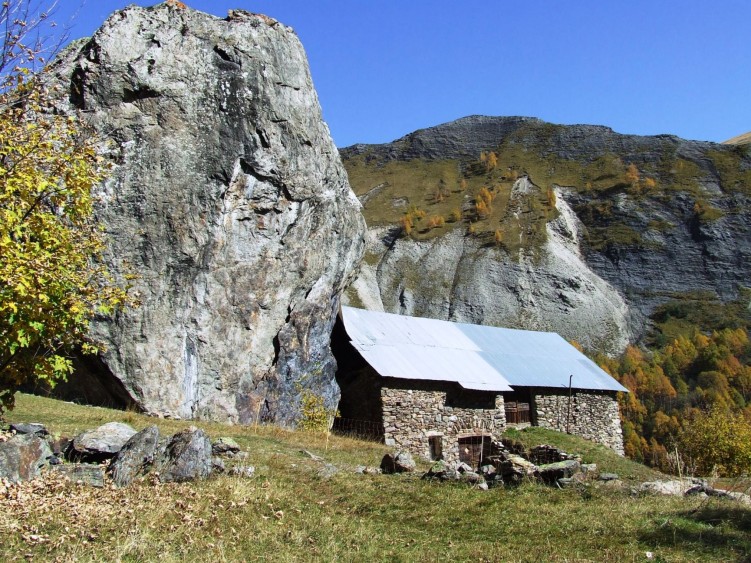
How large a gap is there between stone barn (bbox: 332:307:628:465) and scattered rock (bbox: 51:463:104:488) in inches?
568

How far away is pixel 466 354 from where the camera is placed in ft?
103

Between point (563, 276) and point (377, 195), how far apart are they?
52.3 m

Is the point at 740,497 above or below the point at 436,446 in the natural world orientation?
above

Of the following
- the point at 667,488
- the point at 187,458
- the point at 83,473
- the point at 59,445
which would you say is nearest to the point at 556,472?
the point at 667,488

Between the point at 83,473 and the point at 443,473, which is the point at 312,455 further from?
the point at 83,473

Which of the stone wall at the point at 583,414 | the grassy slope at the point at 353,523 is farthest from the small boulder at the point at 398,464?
the stone wall at the point at 583,414

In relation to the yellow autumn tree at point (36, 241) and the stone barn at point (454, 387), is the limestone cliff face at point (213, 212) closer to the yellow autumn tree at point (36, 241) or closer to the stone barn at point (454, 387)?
the stone barn at point (454, 387)

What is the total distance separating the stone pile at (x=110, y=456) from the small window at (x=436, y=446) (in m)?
14.6

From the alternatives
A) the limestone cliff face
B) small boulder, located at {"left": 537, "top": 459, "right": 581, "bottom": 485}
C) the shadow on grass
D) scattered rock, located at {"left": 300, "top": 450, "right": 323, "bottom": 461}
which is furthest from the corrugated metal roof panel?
the shadow on grass

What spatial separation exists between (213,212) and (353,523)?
1706cm

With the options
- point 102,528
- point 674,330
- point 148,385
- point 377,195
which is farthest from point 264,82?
point 377,195

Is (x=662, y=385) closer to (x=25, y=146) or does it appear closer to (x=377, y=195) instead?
(x=377, y=195)

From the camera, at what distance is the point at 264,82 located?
27.3 metres

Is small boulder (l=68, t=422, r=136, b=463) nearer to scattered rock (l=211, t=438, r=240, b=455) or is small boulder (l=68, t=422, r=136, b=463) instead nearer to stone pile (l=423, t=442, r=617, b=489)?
scattered rock (l=211, t=438, r=240, b=455)
